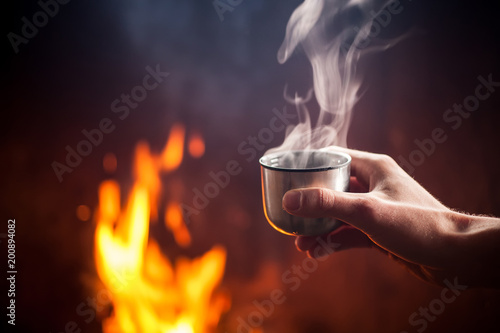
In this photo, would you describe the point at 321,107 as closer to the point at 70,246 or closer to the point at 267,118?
the point at 267,118

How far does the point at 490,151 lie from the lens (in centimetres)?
156

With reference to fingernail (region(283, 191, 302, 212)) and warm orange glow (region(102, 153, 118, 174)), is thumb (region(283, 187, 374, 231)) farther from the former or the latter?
warm orange glow (region(102, 153, 118, 174))

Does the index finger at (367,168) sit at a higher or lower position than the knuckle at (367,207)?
higher

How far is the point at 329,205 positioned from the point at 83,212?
1.13 m

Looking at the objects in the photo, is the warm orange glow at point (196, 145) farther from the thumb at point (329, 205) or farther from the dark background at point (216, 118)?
the thumb at point (329, 205)

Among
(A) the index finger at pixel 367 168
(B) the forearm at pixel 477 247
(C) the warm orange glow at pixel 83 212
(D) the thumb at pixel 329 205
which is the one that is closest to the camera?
(D) the thumb at pixel 329 205

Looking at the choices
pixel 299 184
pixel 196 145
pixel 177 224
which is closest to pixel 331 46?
pixel 196 145

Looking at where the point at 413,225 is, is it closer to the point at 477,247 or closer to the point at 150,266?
the point at 477,247

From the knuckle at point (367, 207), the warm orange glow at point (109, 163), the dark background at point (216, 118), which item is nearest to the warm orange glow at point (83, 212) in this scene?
the dark background at point (216, 118)

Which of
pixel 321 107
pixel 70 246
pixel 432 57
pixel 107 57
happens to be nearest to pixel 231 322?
pixel 70 246

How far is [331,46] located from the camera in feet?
4.98

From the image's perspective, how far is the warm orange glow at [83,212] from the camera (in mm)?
1520

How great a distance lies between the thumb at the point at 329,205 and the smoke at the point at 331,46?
2.09 ft

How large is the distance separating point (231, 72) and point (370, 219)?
3.06 feet
